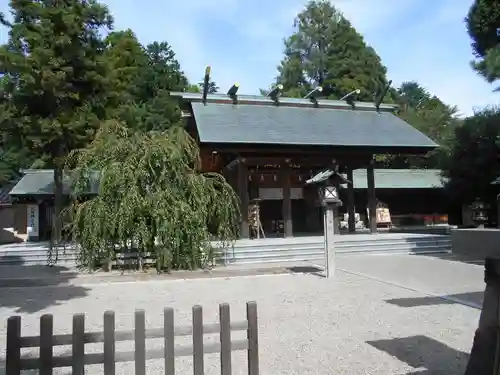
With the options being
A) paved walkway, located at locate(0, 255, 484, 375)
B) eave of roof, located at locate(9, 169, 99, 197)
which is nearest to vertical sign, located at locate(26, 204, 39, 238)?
eave of roof, located at locate(9, 169, 99, 197)

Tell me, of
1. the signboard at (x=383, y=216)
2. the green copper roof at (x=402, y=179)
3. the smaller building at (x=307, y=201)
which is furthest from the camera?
the green copper roof at (x=402, y=179)

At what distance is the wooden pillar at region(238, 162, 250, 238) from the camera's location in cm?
1755

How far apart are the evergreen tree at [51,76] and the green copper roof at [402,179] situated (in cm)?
1507

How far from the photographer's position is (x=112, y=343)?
3301 mm

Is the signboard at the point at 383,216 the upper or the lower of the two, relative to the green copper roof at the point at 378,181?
lower

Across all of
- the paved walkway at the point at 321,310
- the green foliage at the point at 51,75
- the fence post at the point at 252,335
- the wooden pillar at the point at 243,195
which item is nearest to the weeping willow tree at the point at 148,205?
the paved walkway at the point at 321,310

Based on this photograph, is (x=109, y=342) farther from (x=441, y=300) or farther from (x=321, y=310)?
(x=441, y=300)

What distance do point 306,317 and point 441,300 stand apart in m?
2.49

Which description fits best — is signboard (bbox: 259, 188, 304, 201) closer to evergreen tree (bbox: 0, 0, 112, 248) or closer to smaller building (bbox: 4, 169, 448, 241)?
smaller building (bbox: 4, 169, 448, 241)

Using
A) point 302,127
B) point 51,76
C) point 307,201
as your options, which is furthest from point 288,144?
point 51,76

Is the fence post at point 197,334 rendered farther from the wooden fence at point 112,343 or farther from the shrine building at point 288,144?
the shrine building at point 288,144

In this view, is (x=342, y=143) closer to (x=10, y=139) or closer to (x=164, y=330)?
(x=10, y=139)

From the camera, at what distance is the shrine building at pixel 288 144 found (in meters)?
17.5

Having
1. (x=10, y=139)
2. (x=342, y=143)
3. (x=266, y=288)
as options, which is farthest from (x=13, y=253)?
(x=342, y=143)
